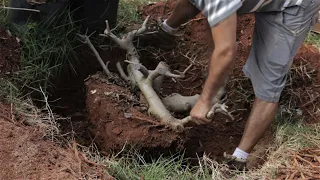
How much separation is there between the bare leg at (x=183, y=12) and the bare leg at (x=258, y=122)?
2.77 ft

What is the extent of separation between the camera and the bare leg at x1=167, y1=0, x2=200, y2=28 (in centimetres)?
383

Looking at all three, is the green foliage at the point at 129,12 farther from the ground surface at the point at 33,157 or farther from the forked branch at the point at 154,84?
the ground surface at the point at 33,157

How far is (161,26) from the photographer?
13.6 feet

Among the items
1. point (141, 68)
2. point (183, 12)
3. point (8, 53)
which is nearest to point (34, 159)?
point (8, 53)

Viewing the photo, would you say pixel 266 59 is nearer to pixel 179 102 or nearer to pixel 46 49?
pixel 179 102

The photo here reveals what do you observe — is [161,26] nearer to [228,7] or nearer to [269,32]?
[269,32]

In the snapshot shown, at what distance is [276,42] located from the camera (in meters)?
3.27

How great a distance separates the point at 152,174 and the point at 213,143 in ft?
3.09

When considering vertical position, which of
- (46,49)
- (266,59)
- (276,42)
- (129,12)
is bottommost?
(129,12)

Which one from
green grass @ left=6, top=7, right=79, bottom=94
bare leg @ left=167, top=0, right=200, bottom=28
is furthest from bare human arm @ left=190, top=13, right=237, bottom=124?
green grass @ left=6, top=7, right=79, bottom=94

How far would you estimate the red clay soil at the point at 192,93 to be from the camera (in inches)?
137

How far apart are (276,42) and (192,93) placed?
41.1 inches

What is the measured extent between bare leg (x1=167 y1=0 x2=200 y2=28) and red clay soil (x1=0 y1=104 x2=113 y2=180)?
148 centimetres

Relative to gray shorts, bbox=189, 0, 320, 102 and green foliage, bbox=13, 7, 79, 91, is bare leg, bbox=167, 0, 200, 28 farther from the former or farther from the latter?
green foliage, bbox=13, 7, 79, 91
